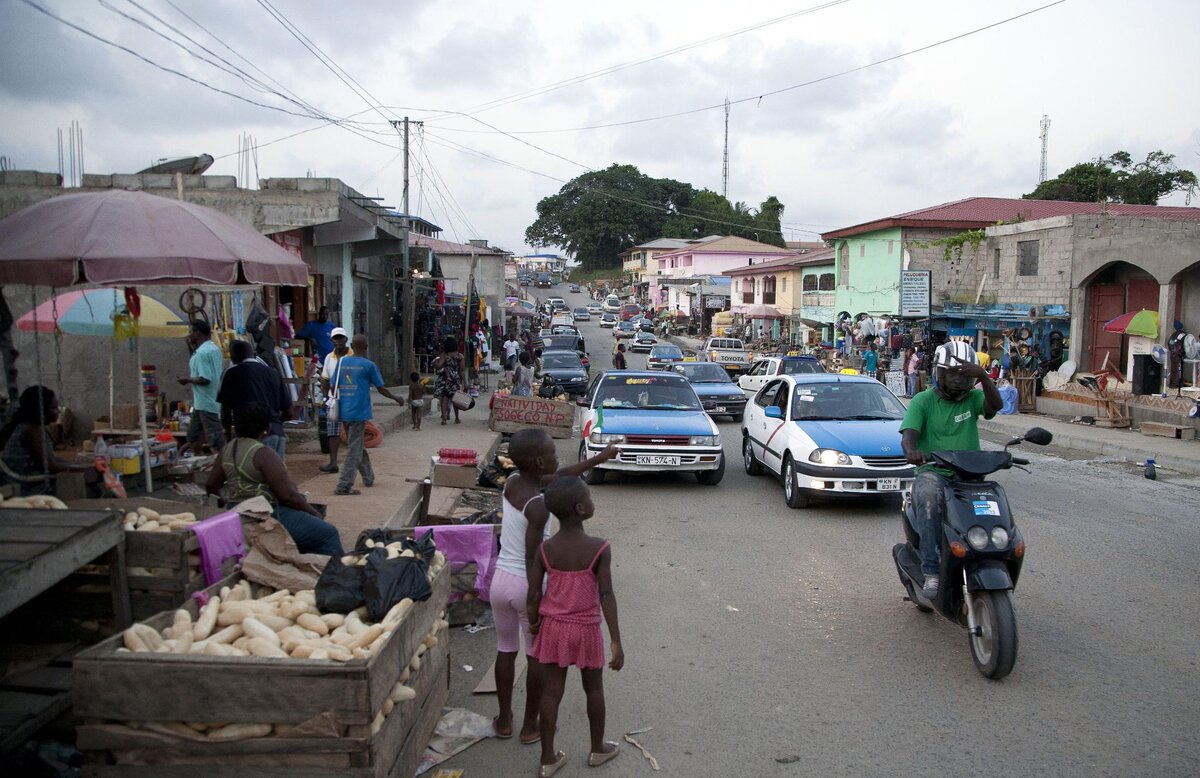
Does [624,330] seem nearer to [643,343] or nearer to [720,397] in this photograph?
[643,343]

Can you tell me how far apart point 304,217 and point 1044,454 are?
13601 mm

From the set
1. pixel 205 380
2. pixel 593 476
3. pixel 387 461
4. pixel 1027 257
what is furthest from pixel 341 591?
pixel 1027 257

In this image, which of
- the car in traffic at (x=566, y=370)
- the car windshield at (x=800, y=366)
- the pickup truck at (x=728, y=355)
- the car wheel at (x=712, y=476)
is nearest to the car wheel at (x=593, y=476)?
the car wheel at (x=712, y=476)

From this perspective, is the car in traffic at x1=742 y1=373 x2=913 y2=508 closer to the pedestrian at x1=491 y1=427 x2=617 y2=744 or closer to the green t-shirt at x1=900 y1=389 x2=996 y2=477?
the green t-shirt at x1=900 y1=389 x2=996 y2=477

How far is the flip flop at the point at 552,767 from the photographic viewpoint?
412cm

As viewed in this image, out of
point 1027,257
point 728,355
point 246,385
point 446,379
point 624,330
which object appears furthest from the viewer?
point 624,330

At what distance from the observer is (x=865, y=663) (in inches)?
220

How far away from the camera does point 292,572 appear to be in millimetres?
4777

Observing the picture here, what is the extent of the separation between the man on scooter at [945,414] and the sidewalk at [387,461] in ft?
14.8

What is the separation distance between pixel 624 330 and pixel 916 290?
94.7ft

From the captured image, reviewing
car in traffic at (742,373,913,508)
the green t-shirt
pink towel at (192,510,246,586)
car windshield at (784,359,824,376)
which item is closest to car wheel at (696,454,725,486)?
car in traffic at (742,373,913,508)

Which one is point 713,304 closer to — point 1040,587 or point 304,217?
point 304,217

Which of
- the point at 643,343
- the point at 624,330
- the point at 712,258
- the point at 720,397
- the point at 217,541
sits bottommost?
the point at 720,397

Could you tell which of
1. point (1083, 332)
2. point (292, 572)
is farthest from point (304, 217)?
point (1083, 332)
